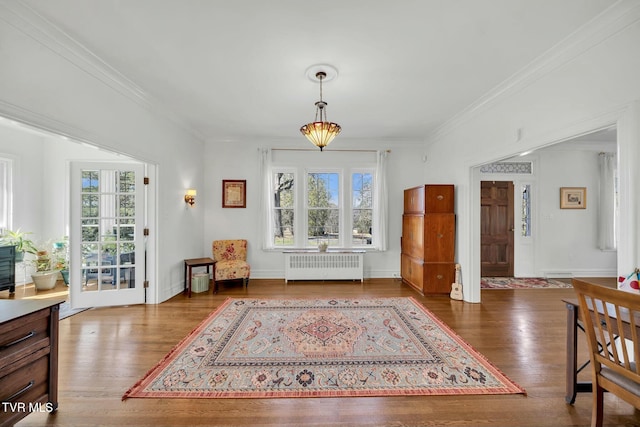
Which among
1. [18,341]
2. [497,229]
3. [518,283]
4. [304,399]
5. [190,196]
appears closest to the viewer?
[18,341]

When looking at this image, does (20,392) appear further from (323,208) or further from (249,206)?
(323,208)

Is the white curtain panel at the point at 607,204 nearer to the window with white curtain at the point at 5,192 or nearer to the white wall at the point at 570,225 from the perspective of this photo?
the white wall at the point at 570,225

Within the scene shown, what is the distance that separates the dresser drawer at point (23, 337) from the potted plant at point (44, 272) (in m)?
4.07

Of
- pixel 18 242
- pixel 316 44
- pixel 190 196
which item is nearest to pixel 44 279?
pixel 18 242

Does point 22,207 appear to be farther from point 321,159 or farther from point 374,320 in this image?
point 374,320

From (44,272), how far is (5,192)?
1564 millimetres

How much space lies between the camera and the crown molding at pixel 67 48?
1934 mm

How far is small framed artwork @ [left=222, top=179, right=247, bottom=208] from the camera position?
17.9 feet

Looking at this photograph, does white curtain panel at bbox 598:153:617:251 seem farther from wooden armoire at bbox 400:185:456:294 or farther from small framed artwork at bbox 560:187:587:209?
wooden armoire at bbox 400:185:456:294

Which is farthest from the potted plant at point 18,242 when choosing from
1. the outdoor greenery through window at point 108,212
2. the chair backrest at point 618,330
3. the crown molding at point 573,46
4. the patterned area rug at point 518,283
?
the patterned area rug at point 518,283

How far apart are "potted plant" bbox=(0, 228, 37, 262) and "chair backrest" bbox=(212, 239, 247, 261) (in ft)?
10.0

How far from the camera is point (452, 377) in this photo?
2.21 metres

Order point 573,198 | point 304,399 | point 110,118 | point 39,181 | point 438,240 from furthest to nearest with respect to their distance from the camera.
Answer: point 573,198
point 39,181
point 438,240
point 110,118
point 304,399

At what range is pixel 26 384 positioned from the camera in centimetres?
163
